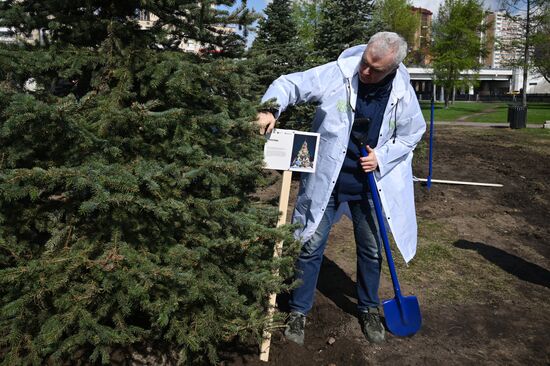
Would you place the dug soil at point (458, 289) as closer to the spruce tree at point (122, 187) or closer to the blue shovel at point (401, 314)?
the blue shovel at point (401, 314)

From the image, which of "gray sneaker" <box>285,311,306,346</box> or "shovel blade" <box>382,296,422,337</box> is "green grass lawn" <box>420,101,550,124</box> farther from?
"gray sneaker" <box>285,311,306,346</box>

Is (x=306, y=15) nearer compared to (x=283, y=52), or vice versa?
(x=283, y=52)

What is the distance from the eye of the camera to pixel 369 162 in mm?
3467

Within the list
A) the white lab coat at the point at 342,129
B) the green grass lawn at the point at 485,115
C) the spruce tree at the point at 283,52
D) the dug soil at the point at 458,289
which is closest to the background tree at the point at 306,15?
the green grass lawn at the point at 485,115

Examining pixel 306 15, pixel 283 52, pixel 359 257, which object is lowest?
pixel 359 257

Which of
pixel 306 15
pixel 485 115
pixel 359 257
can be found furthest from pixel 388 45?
pixel 485 115

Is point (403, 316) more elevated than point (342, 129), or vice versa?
point (342, 129)

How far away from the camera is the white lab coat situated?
11.3 ft

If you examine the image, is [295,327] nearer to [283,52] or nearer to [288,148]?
[288,148]

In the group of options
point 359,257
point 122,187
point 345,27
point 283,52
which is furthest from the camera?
point 283,52

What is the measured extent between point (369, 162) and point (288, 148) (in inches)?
22.6

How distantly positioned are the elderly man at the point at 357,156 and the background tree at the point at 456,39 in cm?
3537

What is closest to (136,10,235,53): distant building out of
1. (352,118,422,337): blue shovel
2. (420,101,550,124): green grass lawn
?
(352,118,422,337): blue shovel

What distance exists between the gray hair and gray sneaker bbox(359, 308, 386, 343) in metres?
1.83
